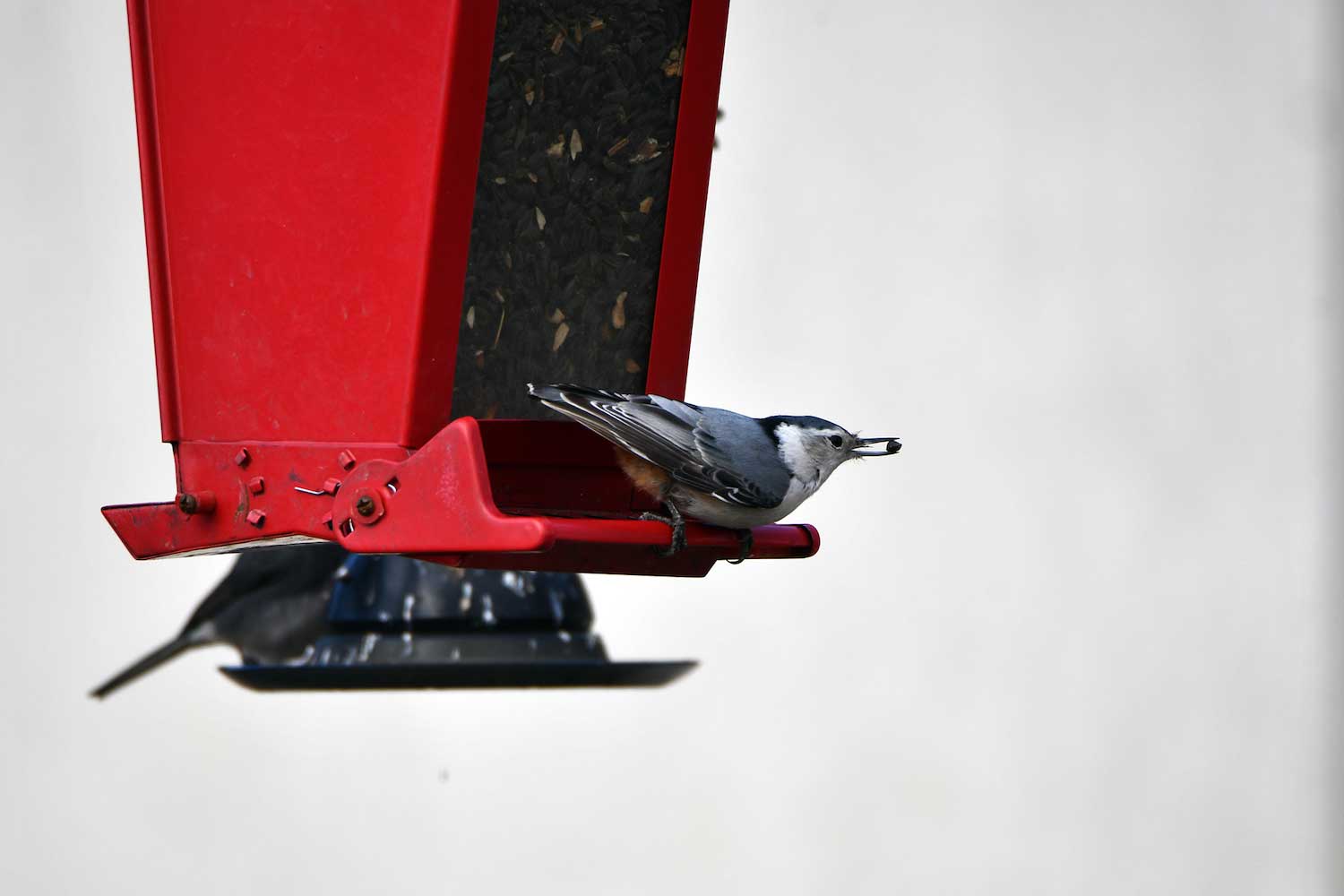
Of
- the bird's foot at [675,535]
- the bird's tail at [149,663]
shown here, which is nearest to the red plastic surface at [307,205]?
the bird's foot at [675,535]

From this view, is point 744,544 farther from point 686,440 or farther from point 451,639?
point 451,639

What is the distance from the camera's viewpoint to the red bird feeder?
156 centimetres

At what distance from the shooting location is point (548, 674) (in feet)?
6.97

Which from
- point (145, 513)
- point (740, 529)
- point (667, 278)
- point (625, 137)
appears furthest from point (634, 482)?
point (145, 513)

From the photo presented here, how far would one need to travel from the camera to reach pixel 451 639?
223 centimetres

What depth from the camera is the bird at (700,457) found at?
1.67m

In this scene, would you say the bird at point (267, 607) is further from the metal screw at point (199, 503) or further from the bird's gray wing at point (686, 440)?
the bird's gray wing at point (686, 440)

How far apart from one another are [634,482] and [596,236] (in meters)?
0.33

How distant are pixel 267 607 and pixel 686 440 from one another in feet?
4.02

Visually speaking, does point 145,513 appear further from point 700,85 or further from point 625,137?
point 700,85

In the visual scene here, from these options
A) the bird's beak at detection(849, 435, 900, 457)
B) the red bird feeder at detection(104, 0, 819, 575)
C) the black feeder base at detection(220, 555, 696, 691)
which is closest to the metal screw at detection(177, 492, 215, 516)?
the red bird feeder at detection(104, 0, 819, 575)

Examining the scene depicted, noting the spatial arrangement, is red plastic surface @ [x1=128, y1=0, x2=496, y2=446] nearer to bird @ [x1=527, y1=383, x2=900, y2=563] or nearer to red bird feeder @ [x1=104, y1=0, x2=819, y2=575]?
red bird feeder @ [x1=104, y1=0, x2=819, y2=575]

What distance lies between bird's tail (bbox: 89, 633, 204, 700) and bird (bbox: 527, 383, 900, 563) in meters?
1.34

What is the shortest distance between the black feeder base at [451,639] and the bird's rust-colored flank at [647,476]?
15.5 inches
